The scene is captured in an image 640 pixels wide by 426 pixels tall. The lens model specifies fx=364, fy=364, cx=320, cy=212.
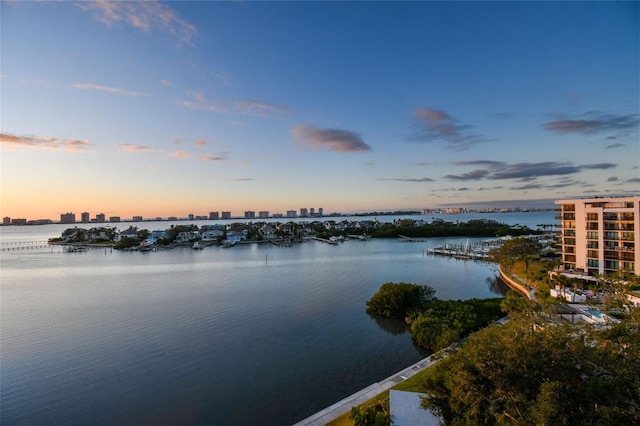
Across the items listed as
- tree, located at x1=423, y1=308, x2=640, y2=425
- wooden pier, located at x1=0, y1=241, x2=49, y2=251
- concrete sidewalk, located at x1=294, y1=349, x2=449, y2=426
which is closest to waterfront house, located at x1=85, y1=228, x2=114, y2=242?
wooden pier, located at x1=0, y1=241, x2=49, y2=251

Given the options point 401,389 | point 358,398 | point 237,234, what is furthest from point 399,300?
point 237,234

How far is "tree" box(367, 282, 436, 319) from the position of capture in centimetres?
1930

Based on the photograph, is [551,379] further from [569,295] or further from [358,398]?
[569,295]

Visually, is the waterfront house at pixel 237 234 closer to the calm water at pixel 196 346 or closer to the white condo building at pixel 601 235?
the calm water at pixel 196 346

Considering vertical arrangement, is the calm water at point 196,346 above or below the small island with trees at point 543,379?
below

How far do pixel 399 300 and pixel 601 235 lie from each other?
609 inches

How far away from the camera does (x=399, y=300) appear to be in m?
19.5

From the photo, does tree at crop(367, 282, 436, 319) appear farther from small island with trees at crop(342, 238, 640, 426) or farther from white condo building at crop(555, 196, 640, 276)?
white condo building at crop(555, 196, 640, 276)

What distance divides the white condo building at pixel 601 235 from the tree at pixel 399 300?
1283 centimetres

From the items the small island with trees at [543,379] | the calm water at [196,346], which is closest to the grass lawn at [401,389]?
the small island with trees at [543,379]

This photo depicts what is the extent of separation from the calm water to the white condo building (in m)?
5.97

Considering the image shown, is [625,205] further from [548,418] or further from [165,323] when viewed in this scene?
[165,323]

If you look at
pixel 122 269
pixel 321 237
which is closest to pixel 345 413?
pixel 122 269

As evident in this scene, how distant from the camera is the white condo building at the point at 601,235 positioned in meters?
22.7
